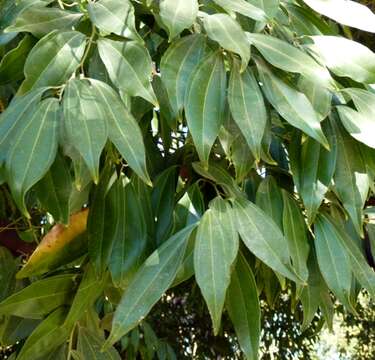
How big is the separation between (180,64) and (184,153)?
26 centimetres

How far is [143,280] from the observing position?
819 mm

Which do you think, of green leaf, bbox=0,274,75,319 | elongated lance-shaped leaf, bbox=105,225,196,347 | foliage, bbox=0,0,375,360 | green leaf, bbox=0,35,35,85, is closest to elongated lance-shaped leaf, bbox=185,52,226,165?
foliage, bbox=0,0,375,360

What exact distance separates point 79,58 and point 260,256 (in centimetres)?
27

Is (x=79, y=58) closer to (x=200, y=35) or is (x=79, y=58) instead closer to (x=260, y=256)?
(x=200, y=35)

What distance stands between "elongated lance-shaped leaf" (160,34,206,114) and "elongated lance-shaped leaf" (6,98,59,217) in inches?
4.7

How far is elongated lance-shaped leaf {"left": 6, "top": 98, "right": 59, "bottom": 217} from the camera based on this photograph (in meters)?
0.75

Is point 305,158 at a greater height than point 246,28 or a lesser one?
lesser

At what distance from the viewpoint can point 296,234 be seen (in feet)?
3.14

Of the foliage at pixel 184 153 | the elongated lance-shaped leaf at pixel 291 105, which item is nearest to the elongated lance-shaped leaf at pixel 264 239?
the foliage at pixel 184 153

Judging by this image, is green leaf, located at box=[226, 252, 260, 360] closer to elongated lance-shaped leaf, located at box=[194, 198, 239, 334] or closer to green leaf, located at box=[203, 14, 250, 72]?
elongated lance-shaped leaf, located at box=[194, 198, 239, 334]

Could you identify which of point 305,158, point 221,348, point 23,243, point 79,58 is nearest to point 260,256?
point 305,158

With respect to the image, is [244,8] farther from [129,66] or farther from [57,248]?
[57,248]

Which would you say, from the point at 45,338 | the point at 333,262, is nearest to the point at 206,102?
the point at 333,262

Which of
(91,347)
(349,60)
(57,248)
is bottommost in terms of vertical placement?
(91,347)
